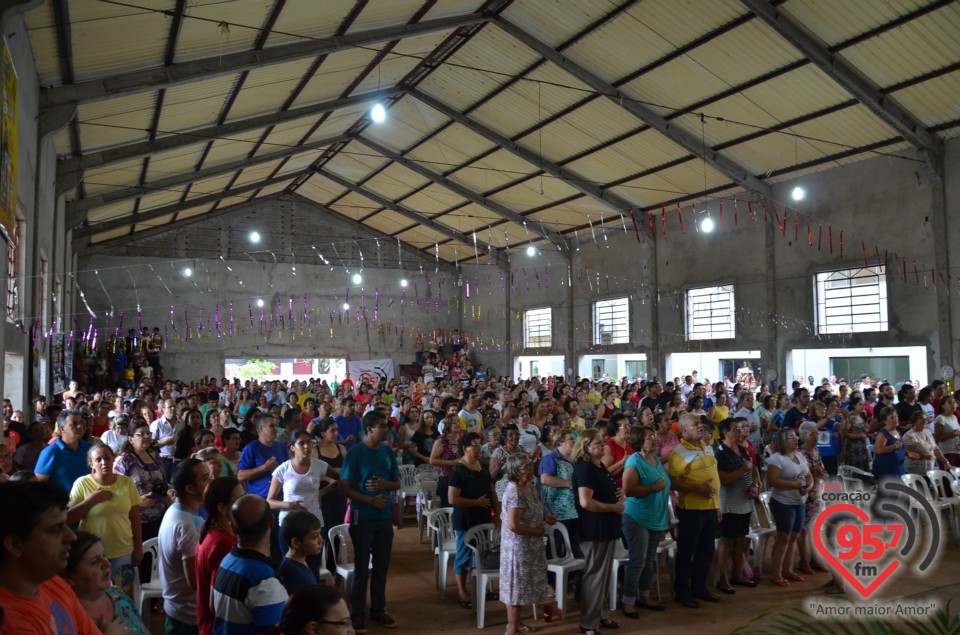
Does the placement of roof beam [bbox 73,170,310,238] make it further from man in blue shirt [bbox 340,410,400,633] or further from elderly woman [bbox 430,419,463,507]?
man in blue shirt [bbox 340,410,400,633]

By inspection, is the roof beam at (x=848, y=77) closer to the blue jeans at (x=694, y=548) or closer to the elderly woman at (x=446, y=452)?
the elderly woman at (x=446, y=452)

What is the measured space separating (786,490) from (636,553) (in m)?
1.35

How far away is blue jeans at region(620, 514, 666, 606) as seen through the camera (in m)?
4.67

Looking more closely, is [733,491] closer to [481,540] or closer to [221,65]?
[481,540]

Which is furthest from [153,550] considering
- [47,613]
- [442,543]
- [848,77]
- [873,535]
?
[848,77]

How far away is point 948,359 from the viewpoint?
11789mm

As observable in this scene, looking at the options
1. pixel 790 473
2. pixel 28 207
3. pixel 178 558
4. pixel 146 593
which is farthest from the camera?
pixel 28 207

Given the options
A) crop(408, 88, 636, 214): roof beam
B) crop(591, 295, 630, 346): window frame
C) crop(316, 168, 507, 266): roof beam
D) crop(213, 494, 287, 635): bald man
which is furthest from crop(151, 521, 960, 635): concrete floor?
crop(316, 168, 507, 266): roof beam

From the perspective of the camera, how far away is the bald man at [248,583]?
228 cm

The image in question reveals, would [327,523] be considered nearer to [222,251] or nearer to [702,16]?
[702,16]

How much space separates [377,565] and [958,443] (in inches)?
241

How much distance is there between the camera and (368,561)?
4.38 m

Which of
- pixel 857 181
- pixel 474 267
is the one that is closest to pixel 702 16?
pixel 857 181

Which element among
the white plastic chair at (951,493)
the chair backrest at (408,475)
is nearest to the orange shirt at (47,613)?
the chair backrest at (408,475)
